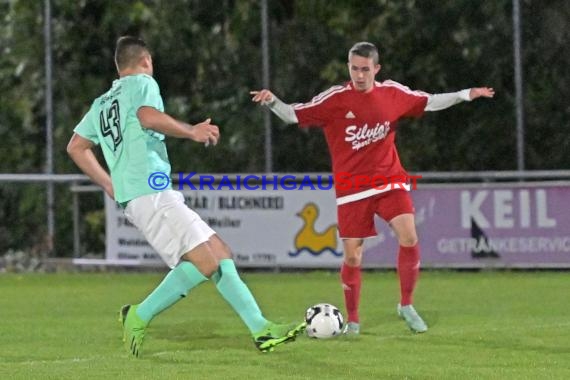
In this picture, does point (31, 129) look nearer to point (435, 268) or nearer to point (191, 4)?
point (191, 4)

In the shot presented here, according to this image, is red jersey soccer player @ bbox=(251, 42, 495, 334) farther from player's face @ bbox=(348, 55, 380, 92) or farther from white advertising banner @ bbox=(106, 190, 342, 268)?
white advertising banner @ bbox=(106, 190, 342, 268)

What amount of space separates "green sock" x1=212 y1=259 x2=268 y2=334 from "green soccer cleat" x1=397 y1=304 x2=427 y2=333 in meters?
1.79

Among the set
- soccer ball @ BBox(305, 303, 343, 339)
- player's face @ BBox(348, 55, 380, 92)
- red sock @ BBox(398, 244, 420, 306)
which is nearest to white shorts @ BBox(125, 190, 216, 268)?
soccer ball @ BBox(305, 303, 343, 339)

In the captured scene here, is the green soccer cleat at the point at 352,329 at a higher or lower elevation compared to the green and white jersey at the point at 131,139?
lower

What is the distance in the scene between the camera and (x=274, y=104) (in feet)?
32.1

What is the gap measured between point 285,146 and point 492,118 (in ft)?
8.06

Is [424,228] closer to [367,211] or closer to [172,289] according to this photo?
[367,211]

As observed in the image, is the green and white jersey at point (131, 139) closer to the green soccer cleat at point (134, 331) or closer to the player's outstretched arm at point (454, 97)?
the green soccer cleat at point (134, 331)

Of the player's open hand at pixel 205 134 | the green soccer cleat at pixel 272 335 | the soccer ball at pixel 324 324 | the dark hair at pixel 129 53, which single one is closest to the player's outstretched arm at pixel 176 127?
the player's open hand at pixel 205 134

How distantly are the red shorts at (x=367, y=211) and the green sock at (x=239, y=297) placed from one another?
5.59 ft

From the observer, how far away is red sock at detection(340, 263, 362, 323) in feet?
32.7

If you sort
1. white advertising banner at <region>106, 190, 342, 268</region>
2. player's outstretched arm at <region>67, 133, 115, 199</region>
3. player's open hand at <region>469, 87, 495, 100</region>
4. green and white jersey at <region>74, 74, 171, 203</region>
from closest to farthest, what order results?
green and white jersey at <region>74, 74, 171, 203</region>
player's outstretched arm at <region>67, 133, 115, 199</region>
player's open hand at <region>469, 87, 495, 100</region>
white advertising banner at <region>106, 190, 342, 268</region>

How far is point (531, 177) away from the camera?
15633 mm

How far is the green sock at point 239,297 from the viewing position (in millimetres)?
8430
